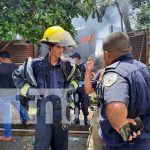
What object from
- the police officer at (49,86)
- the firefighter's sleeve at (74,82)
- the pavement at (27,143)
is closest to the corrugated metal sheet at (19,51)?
the pavement at (27,143)

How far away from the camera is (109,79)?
8.63 feet

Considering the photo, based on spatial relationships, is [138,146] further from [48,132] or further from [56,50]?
[56,50]

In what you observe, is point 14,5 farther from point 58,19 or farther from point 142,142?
point 142,142

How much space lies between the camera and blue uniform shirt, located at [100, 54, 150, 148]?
2580 mm

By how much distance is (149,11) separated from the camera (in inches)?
687

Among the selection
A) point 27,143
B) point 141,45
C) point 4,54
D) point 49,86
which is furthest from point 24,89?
point 141,45

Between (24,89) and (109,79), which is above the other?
(109,79)

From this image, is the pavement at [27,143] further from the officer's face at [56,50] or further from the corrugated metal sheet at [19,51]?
the corrugated metal sheet at [19,51]

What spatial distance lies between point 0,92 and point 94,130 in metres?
3.59

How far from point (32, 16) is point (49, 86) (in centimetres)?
307

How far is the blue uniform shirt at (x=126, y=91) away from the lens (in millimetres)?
2580

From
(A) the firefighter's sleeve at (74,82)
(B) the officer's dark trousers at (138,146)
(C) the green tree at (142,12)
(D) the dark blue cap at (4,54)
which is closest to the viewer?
(B) the officer's dark trousers at (138,146)

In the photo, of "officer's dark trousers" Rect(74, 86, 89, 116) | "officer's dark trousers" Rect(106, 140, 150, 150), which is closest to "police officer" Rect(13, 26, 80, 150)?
"officer's dark trousers" Rect(106, 140, 150, 150)

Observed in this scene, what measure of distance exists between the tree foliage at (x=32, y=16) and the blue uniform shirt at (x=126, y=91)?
3827mm
